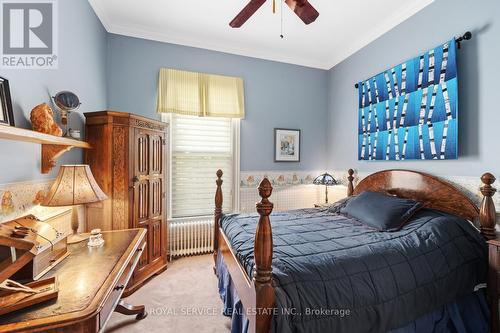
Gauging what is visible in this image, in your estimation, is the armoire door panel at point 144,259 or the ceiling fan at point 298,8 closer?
the ceiling fan at point 298,8

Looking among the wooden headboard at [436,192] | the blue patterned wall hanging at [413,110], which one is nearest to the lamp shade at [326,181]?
the wooden headboard at [436,192]

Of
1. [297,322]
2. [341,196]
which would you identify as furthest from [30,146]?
[341,196]

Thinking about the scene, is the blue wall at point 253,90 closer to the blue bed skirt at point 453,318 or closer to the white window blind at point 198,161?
the white window blind at point 198,161

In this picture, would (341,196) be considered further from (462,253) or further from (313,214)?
(462,253)

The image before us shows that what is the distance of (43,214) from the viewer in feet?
5.23

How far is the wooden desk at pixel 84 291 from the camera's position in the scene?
0.80 meters

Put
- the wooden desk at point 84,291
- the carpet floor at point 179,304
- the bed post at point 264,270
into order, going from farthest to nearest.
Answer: the carpet floor at point 179,304 < the bed post at point 264,270 < the wooden desk at point 84,291

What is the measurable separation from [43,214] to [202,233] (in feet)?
6.37

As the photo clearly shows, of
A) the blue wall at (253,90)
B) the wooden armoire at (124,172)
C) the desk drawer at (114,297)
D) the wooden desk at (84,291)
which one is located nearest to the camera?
the wooden desk at (84,291)

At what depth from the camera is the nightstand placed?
158 cm

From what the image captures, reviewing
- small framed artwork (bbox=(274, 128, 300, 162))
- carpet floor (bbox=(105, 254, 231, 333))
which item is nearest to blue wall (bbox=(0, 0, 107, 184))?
carpet floor (bbox=(105, 254, 231, 333))

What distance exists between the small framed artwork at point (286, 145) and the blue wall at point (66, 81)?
246 centimetres

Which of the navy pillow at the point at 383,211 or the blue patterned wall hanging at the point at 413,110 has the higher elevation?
the blue patterned wall hanging at the point at 413,110

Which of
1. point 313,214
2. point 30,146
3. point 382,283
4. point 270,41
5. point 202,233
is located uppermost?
point 270,41
